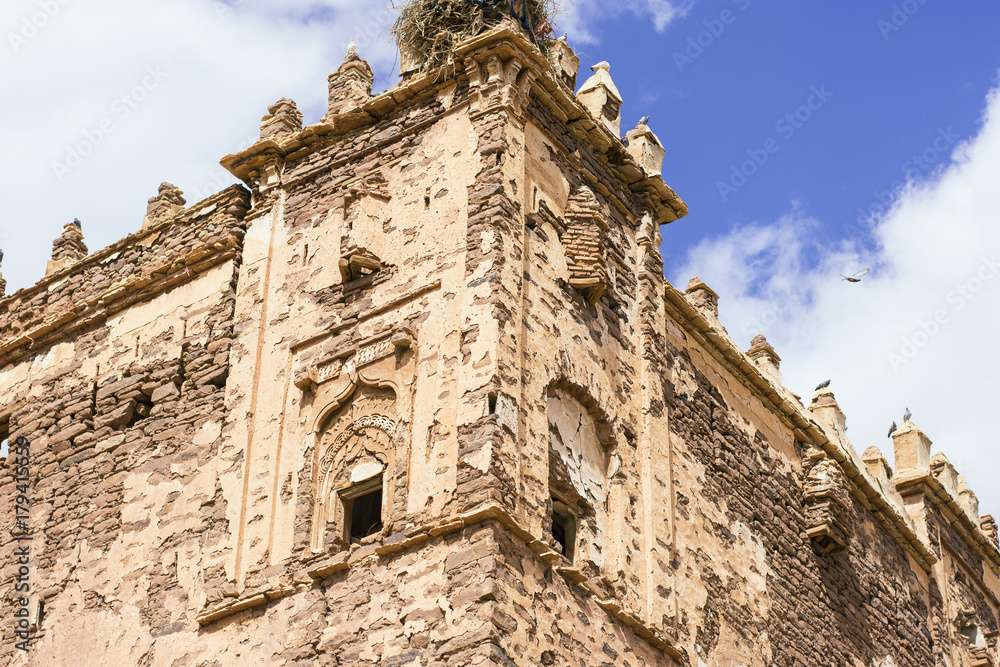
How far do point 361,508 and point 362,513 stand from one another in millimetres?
44

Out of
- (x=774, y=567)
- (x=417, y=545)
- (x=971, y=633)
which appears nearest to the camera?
(x=417, y=545)

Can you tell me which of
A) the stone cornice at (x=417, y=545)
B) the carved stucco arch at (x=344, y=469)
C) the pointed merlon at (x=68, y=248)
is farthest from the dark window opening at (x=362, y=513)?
the pointed merlon at (x=68, y=248)

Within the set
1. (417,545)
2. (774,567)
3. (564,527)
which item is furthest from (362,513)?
(774,567)

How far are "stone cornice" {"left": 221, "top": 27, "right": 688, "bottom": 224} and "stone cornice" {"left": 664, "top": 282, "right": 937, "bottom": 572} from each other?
101 cm

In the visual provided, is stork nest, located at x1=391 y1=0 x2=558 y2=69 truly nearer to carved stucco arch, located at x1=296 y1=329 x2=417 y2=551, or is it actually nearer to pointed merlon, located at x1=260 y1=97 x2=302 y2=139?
pointed merlon, located at x1=260 y1=97 x2=302 y2=139

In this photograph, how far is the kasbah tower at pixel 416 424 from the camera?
1250 centimetres

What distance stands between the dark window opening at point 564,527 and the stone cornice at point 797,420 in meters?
3.59

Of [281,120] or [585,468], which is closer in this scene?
[585,468]

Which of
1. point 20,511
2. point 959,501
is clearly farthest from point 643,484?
point 959,501

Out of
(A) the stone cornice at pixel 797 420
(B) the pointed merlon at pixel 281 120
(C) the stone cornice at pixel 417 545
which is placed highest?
(B) the pointed merlon at pixel 281 120

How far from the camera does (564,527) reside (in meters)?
13.3

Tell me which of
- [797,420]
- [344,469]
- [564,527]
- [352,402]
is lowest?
[564,527]

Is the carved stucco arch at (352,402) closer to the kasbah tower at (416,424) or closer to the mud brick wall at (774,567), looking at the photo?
the kasbah tower at (416,424)

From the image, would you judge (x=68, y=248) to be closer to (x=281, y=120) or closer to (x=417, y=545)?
A: (x=281, y=120)
